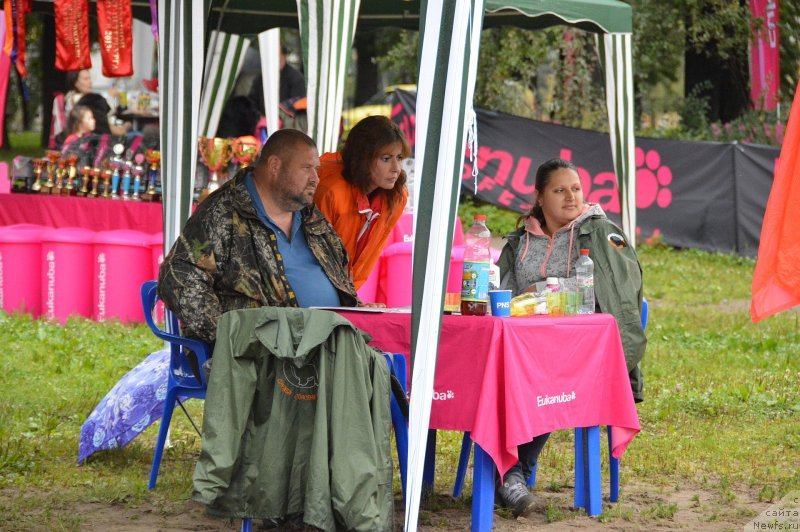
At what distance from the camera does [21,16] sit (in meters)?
7.75

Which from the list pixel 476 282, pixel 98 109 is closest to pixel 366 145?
pixel 476 282

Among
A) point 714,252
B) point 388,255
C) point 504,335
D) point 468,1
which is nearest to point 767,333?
→ point 388,255

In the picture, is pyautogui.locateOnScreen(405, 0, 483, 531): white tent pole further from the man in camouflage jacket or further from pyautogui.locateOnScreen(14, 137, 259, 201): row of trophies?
pyautogui.locateOnScreen(14, 137, 259, 201): row of trophies

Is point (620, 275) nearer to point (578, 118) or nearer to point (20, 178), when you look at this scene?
point (20, 178)

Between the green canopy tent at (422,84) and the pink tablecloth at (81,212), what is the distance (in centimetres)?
161

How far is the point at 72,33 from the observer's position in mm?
8047

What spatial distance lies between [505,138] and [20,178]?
6.88 m

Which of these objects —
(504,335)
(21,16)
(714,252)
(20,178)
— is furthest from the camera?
(714,252)

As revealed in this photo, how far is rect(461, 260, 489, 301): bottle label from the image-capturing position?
4.52 m

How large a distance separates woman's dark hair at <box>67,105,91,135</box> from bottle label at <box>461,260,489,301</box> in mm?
8315

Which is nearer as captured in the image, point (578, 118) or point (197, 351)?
point (197, 351)

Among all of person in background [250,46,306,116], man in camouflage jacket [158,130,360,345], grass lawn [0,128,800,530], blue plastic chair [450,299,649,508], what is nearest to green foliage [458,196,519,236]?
person in background [250,46,306,116]

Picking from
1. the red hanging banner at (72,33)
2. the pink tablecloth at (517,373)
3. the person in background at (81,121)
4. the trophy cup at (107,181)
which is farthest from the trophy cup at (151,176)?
the pink tablecloth at (517,373)

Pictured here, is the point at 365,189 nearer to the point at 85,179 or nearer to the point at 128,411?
the point at 128,411
